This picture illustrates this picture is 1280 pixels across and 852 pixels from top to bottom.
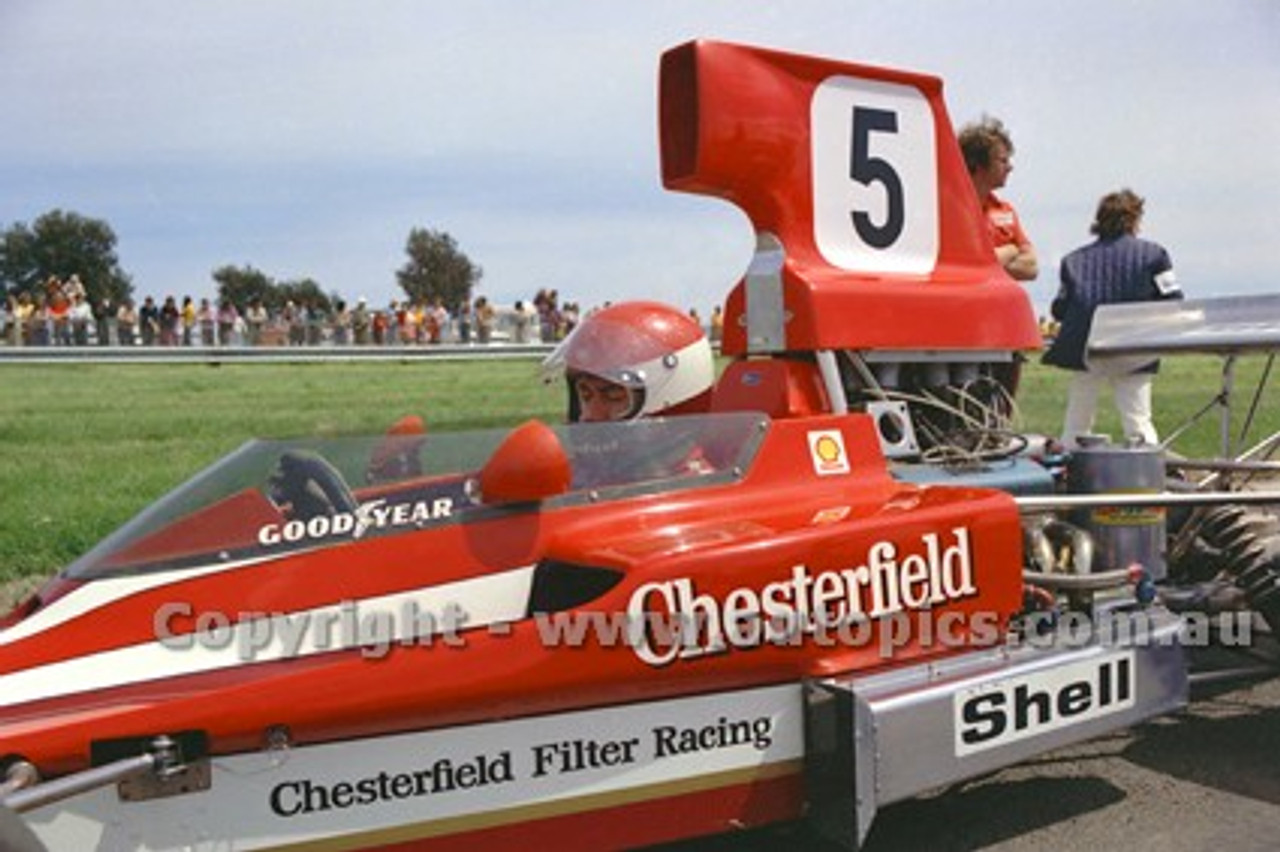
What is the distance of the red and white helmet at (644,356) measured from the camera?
12.5 ft

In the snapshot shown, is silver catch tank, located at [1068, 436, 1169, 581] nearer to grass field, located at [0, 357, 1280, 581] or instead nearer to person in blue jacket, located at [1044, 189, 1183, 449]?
grass field, located at [0, 357, 1280, 581]

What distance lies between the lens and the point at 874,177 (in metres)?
4.39

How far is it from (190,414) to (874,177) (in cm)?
984

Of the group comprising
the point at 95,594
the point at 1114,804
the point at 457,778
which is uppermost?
the point at 95,594

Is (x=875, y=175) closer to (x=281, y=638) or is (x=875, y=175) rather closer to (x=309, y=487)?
(x=309, y=487)

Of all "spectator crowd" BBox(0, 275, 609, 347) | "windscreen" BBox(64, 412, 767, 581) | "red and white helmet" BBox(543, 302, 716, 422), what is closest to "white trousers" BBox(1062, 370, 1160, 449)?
"red and white helmet" BBox(543, 302, 716, 422)

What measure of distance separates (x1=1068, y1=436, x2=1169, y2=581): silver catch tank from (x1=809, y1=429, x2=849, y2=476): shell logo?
0.87 meters

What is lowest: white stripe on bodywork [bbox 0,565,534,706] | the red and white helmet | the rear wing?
white stripe on bodywork [bbox 0,565,534,706]

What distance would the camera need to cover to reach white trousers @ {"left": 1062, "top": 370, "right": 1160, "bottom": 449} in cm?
681

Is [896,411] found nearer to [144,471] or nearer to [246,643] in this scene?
[246,643]

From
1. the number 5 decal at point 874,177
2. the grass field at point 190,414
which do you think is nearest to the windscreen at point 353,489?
the grass field at point 190,414

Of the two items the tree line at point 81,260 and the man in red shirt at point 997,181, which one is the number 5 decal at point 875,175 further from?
the tree line at point 81,260

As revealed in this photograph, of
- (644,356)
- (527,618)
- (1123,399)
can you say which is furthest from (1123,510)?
(1123,399)

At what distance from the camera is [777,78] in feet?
13.5
